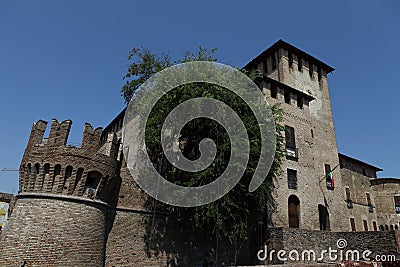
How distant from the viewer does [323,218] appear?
22.3 meters

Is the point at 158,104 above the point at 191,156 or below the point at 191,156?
above

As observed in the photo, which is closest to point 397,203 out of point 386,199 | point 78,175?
point 386,199

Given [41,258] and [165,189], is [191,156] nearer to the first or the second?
[165,189]

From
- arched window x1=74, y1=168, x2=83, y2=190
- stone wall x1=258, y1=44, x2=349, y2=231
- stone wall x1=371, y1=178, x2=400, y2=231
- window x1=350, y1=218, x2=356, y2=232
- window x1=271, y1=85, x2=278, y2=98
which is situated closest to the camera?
arched window x1=74, y1=168, x2=83, y2=190

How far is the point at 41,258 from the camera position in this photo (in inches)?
487

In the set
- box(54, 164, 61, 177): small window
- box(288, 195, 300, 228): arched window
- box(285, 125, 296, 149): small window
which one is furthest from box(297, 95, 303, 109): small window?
box(54, 164, 61, 177): small window

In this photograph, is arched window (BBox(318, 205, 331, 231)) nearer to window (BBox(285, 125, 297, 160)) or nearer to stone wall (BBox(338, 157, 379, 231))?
stone wall (BBox(338, 157, 379, 231))

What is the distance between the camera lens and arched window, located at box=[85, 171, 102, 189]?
14786mm

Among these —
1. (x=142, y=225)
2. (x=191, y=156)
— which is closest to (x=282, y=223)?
(x=191, y=156)

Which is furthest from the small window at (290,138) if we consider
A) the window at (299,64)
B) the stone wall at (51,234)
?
the stone wall at (51,234)

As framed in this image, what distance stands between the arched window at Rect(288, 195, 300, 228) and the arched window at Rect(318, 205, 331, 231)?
267 centimetres

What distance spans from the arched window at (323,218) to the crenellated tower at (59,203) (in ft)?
52.4

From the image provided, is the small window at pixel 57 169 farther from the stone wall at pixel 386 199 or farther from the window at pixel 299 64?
the stone wall at pixel 386 199

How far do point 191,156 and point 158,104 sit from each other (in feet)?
11.8
